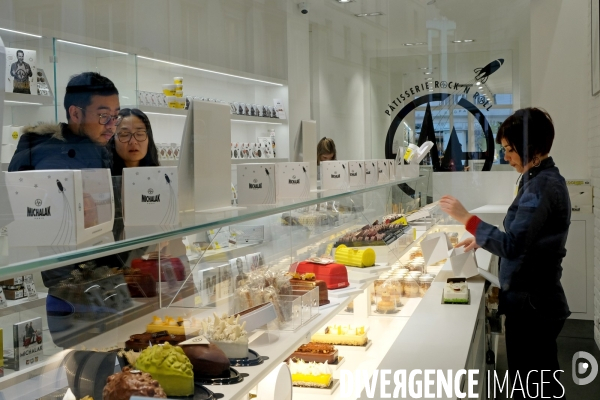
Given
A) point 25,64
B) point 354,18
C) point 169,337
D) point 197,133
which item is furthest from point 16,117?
point 354,18

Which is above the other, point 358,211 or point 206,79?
point 206,79

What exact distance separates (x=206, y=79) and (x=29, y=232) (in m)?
3.73

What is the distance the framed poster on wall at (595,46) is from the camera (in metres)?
4.73

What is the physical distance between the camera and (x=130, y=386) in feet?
4.40

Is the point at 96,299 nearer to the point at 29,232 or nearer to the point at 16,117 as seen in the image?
the point at 29,232

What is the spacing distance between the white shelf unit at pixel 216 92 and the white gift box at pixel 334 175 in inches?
→ 49.0

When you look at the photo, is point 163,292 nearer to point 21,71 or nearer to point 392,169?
point 21,71

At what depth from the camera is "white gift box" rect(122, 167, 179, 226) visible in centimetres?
165

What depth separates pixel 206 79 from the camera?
489 centimetres

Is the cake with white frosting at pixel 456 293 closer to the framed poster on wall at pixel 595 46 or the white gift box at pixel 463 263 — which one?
the white gift box at pixel 463 263

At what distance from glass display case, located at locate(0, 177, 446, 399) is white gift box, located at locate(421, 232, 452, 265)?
3.36 ft

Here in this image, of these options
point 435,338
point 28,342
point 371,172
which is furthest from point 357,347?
point 28,342

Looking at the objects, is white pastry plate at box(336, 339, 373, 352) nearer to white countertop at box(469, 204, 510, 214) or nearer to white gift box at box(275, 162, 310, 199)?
white gift box at box(275, 162, 310, 199)

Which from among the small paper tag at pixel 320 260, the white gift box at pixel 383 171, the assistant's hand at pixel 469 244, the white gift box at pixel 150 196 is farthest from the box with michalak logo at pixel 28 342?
the assistant's hand at pixel 469 244
